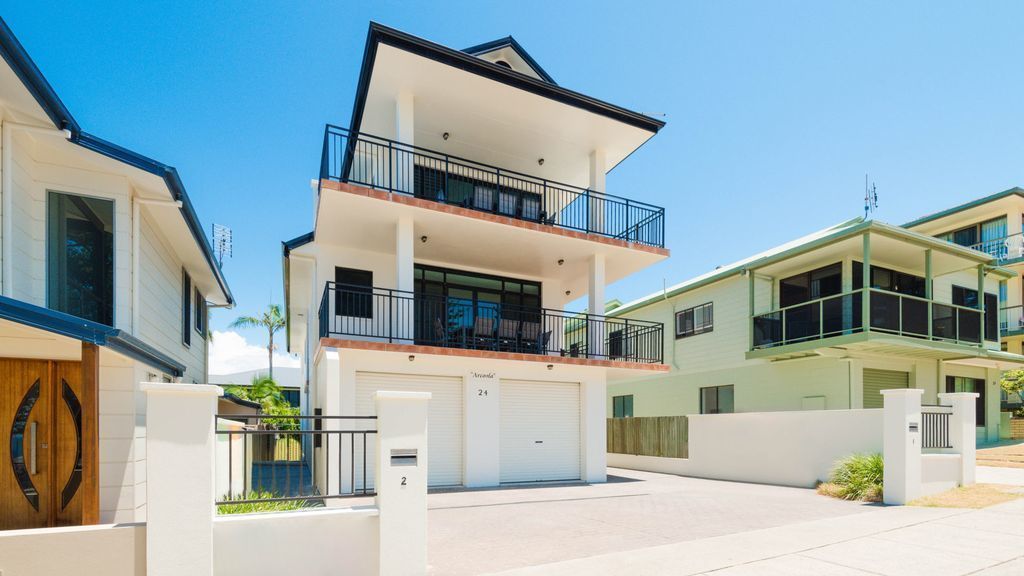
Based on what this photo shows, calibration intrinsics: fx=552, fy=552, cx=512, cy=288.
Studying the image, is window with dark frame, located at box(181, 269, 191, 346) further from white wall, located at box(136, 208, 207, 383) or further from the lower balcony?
the lower balcony

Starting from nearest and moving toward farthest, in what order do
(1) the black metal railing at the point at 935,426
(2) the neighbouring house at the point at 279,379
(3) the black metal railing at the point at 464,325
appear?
(1) the black metal railing at the point at 935,426 → (3) the black metal railing at the point at 464,325 → (2) the neighbouring house at the point at 279,379

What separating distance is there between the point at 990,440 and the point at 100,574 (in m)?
26.9

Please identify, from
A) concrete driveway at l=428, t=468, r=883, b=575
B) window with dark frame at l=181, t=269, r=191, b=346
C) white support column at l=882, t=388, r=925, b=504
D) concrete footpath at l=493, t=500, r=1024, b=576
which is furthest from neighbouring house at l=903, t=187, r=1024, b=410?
window with dark frame at l=181, t=269, r=191, b=346

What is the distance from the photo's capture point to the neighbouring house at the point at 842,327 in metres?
16.5

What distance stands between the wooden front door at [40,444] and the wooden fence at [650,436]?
15138 millimetres

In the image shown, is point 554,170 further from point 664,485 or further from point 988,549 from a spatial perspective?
point 988,549

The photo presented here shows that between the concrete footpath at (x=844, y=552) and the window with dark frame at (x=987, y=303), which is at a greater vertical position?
the window with dark frame at (x=987, y=303)

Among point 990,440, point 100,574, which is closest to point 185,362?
point 100,574

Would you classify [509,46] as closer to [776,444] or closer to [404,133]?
[404,133]

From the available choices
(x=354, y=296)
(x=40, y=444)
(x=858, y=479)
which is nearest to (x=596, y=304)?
(x=354, y=296)

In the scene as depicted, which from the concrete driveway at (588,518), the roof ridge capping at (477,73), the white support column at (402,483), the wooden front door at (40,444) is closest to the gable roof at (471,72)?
the roof ridge capping at (477,73)

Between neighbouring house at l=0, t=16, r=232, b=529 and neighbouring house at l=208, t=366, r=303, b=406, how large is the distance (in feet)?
100

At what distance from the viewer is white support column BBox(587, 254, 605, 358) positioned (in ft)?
50.3

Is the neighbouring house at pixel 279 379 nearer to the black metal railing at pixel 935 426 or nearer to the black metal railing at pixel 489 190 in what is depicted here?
the black metal railing at pixel 489 190
